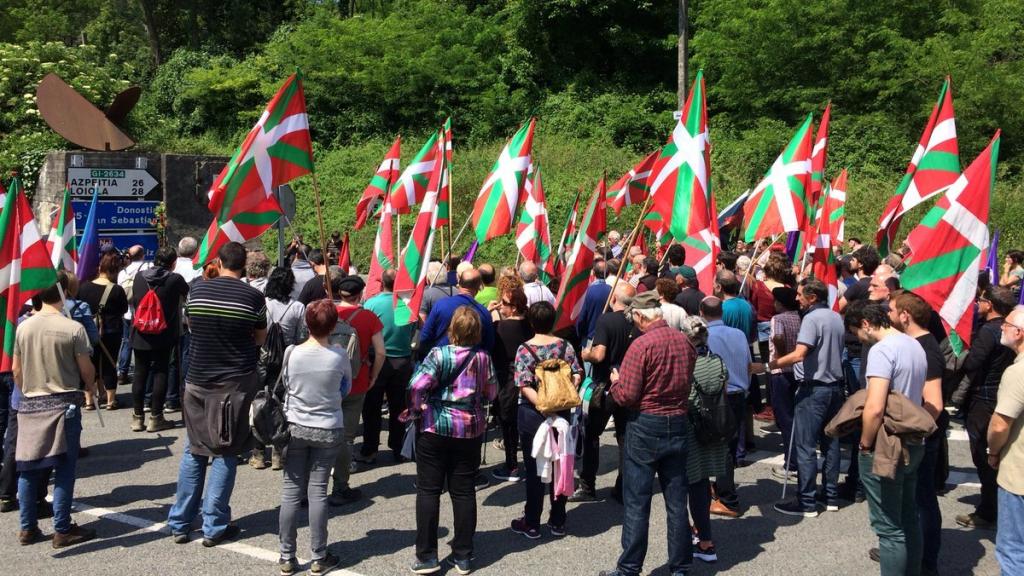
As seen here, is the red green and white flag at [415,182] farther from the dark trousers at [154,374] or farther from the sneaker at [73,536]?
the sneaker at [73,536]

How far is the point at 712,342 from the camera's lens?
660 centimetres

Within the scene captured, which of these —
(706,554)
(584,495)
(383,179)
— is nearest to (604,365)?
(584,495)

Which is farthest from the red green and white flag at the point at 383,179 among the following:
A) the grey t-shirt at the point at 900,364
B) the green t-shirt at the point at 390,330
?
the grey t-shirt at the point at 900,364

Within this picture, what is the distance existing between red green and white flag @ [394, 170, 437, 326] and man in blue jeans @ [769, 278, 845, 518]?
9.46ft

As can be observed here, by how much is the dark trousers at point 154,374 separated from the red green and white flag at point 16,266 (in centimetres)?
273

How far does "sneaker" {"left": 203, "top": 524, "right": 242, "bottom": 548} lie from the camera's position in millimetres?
5839

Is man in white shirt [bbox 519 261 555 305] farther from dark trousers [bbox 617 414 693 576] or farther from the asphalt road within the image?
dark trousers [bbox 617 414 693 576]

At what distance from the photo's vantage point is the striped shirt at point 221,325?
19.3 feet

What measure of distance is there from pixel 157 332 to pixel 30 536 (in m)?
3.14

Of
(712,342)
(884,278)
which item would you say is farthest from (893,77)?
(712,342)

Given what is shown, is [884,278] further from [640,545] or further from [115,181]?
[115,181]

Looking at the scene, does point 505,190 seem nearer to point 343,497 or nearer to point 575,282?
point 575,282

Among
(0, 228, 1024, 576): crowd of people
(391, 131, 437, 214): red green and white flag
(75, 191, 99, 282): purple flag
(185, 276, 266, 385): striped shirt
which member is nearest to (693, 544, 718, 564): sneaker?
(0, 228, 1024, 576): crowd of people

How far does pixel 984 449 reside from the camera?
6320 mm
